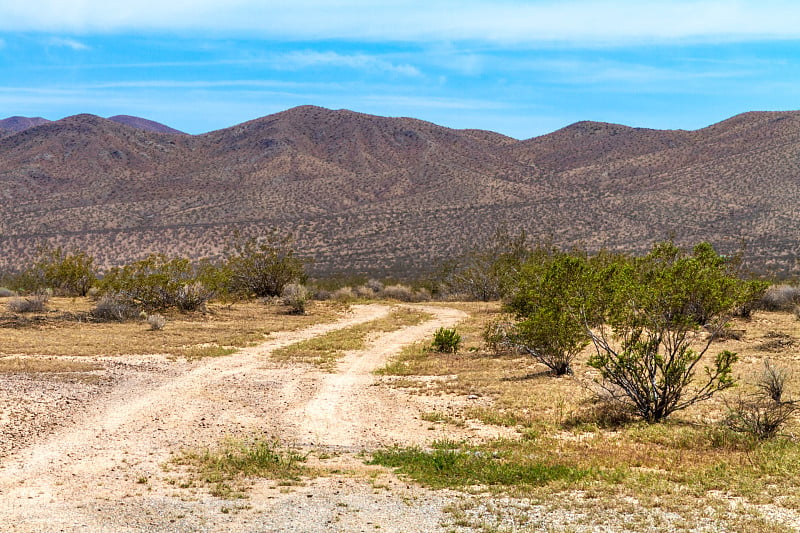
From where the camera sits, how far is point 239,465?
8406 millimetres

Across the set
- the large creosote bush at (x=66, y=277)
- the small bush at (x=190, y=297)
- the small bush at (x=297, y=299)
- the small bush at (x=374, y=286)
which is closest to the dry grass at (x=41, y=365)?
the small bush at (x=190, y=297)

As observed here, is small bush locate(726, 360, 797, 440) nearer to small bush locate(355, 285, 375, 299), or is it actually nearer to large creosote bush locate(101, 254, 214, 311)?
large creosote bush locate(101, 254, 214, 311)

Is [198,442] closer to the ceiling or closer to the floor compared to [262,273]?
closer to the floor

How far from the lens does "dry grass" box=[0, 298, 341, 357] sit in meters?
18.3

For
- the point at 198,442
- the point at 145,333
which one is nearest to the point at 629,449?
the point at 198,442

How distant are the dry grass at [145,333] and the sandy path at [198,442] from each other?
258cm

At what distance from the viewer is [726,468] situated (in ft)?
25.2

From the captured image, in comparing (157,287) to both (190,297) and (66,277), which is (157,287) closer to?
(190,297)

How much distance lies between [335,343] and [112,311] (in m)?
10.0

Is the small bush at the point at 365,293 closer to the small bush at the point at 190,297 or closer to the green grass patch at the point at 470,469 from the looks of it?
the small bush at the point at 190,297

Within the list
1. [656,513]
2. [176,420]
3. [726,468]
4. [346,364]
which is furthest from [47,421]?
[726,468]

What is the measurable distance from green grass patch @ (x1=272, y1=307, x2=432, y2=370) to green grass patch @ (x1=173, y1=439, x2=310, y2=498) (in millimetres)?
7448

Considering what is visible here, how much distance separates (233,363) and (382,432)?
7.63m

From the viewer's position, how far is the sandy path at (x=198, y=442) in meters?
6.50
